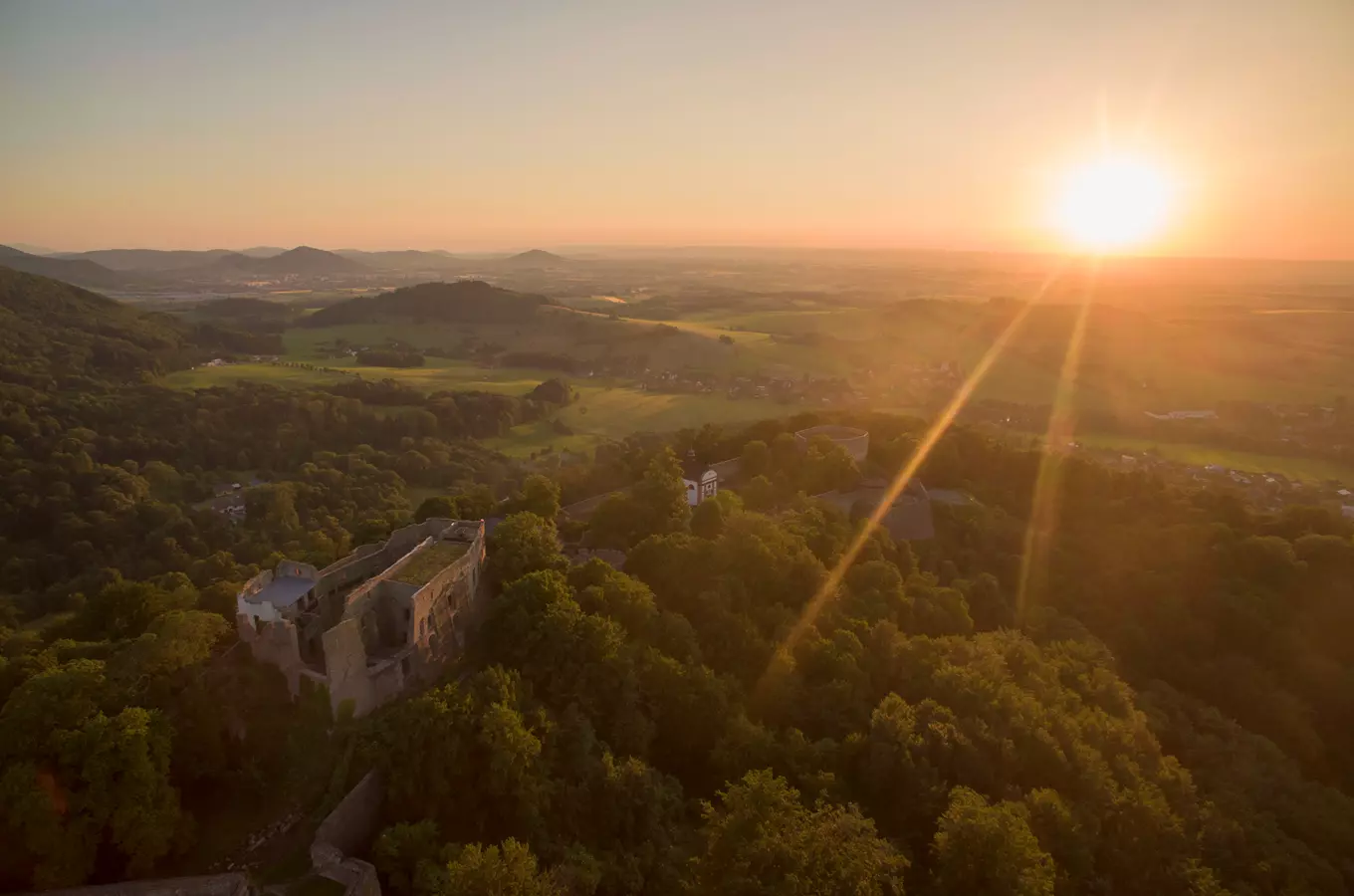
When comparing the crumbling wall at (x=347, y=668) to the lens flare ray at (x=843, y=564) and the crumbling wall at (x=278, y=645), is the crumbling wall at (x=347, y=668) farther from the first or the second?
the lens flare ray at (x=843, y=564)

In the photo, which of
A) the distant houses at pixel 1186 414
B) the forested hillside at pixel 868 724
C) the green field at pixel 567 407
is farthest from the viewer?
the distant houses at pixel 1186 414

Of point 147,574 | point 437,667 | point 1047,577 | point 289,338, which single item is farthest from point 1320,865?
point 289,338

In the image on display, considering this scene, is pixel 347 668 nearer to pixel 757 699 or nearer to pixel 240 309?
pixel 757 699

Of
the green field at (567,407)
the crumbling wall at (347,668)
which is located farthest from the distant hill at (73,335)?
the crumbling wall at (347,668)

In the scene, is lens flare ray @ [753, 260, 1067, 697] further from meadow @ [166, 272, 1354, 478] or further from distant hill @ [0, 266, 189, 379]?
distant hill @ [0, 266, 189, 379]

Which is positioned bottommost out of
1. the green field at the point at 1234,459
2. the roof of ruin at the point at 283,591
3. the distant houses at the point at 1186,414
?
the green field at the point at 1234,459

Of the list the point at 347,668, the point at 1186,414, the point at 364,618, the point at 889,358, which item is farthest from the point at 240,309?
the point at 1186,414

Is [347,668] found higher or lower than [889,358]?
higher
